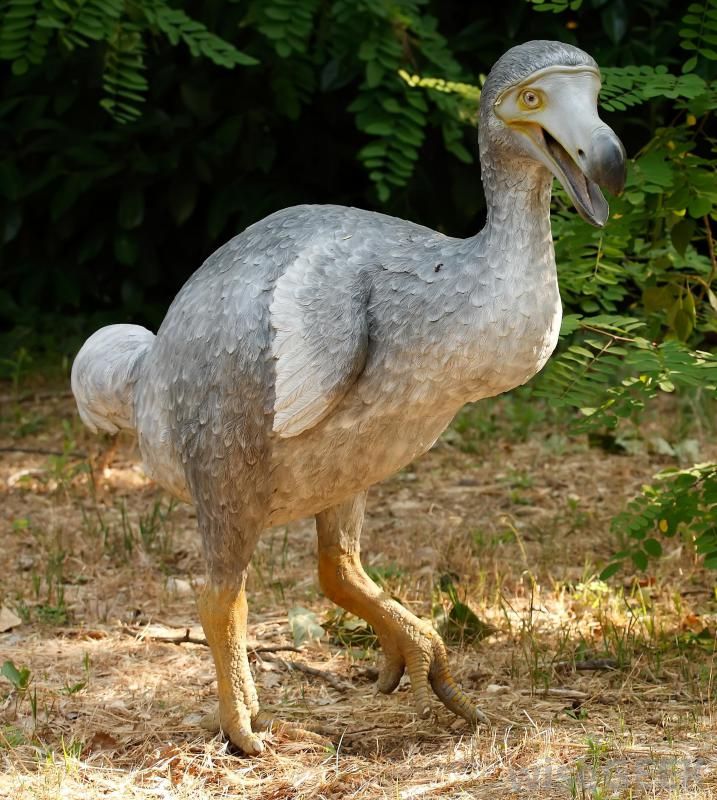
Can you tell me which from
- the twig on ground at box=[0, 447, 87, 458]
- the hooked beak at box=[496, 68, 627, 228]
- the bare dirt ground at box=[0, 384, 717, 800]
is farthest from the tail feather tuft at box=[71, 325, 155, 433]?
the twig on ground at box=[0, 447, 87, 458]

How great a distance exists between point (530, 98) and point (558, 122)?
3.9 inches

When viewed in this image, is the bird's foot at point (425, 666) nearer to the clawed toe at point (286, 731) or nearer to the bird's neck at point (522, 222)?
the clawed toe at point (286, 731)

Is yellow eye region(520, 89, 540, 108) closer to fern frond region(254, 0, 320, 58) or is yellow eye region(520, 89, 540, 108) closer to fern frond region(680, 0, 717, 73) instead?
fern frond region(680, 0, 717, 73)

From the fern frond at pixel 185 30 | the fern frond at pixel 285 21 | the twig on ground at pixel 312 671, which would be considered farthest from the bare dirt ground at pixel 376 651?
the fern frond at pixel 285 21

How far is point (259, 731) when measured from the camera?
3.31 metres

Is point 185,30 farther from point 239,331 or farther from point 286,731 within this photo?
point 286,731

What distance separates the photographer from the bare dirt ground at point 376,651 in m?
3.07

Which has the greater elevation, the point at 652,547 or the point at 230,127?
the point at 230,127

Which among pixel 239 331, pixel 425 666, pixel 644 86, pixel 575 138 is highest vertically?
pixel 644 86

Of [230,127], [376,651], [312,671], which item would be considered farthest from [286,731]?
[230,127]

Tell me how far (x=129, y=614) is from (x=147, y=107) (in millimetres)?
3337

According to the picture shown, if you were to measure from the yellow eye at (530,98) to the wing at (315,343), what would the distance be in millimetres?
553

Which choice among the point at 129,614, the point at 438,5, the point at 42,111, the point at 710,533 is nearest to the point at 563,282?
the point at 710,533

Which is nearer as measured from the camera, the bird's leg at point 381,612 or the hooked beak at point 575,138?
the hooked beak at point 575,138
